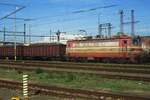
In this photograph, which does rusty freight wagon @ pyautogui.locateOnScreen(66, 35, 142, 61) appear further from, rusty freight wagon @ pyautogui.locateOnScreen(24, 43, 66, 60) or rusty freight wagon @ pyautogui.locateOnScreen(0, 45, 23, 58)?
rusty freight wagon @ pyautogui.locateOnScreen(0, 45, 23, 58)

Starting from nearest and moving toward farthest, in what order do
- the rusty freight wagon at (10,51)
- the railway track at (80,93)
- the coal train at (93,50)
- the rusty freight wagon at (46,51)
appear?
the railway track at (80,93)
the coal train at (93,50)
the rusty freight wagon at (46,51)
the rusty freight wagon at (10,51)

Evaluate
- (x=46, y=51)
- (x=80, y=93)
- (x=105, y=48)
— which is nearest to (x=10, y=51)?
(x=46, y=51)

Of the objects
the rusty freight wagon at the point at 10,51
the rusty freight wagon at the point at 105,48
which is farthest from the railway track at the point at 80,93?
the rusty freight wagon at the point at 10,51

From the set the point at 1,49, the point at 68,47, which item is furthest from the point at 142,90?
the point at 1,49

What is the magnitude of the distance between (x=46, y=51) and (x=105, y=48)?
1486 centimetres

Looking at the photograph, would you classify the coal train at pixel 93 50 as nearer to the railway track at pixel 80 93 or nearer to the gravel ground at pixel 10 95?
the railway track at pixel 80 93

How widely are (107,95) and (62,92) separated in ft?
7.83

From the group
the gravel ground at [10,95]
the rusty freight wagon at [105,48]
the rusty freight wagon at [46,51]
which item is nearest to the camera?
the gravel ground at [10,95]

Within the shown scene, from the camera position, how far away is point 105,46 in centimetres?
4194

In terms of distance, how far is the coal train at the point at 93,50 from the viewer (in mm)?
39334

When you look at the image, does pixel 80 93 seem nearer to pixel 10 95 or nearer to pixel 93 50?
pixel 10 95

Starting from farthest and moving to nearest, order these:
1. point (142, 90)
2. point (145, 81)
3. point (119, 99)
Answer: point (145, 81) → point (142, 90) → point (119, 99)

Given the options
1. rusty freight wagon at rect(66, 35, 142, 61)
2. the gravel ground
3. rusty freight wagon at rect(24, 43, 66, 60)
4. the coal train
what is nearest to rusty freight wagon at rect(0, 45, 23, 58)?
rusty freight wagon at rect(24, 43, 66, 60)

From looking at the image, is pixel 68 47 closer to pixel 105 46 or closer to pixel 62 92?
pixel 105 46
